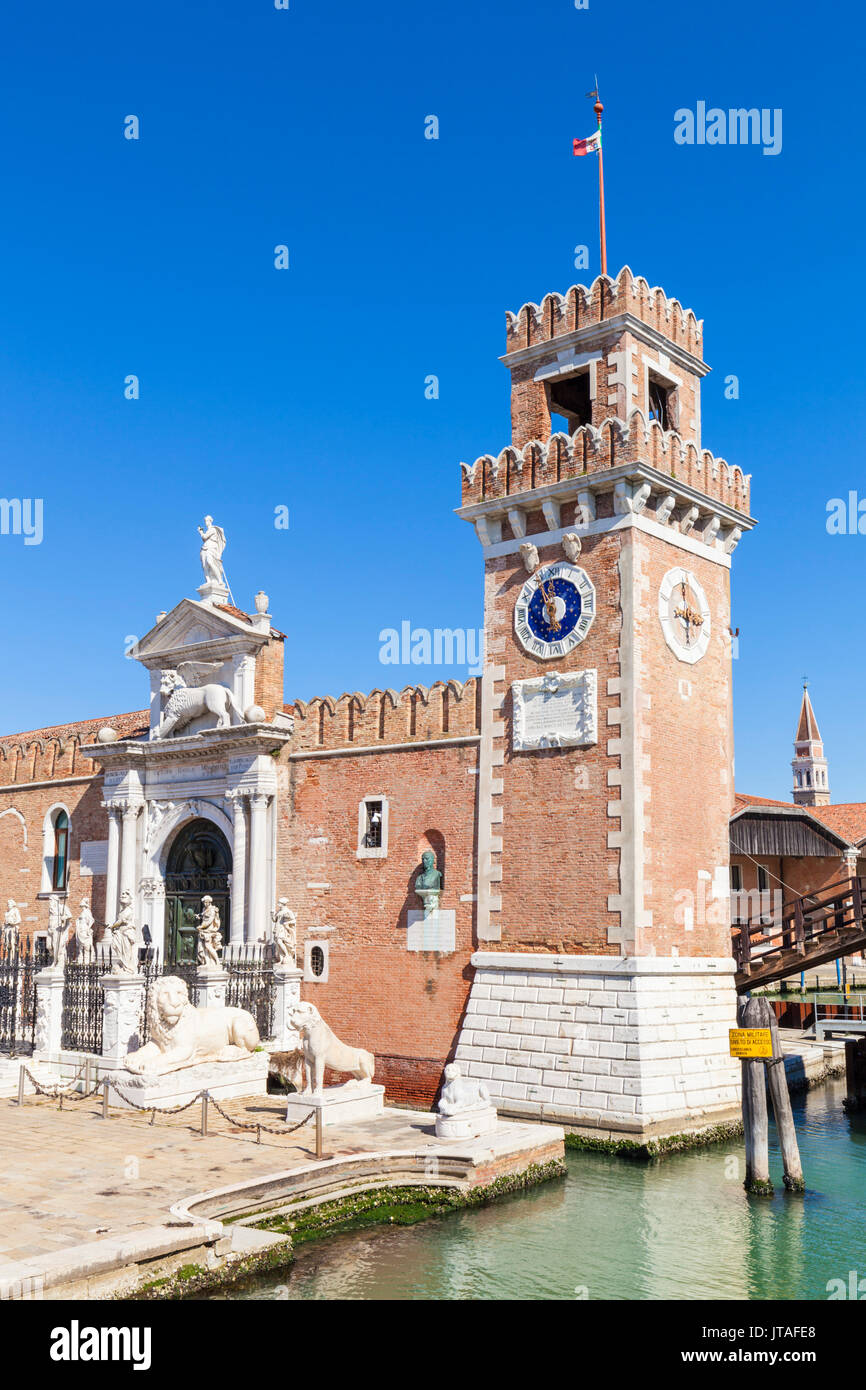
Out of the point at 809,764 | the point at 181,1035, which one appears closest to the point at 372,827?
the point at 181,1035

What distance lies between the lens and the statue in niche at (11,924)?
1176 inches

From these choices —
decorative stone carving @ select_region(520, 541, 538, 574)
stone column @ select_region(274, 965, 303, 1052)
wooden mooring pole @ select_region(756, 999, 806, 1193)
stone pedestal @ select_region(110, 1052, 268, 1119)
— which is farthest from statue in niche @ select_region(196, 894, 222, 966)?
wooden mooring pole @ select_region(756, 999, 806, 1193)

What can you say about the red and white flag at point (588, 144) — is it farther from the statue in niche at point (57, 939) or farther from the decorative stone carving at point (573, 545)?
the statue in niche at point (57, 939)

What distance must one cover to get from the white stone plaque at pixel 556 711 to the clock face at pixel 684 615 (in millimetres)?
1847

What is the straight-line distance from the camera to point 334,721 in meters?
25.3

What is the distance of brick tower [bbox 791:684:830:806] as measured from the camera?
92.1m

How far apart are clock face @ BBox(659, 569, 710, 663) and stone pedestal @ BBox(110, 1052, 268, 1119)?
10.6 m

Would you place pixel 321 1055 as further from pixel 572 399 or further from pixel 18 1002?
pixel 572 399

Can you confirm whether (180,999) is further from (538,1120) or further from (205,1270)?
(205,1270)

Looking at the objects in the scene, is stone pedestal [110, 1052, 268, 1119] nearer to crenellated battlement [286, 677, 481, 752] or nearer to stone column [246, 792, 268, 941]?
stone column [246, 792, 268, 941]

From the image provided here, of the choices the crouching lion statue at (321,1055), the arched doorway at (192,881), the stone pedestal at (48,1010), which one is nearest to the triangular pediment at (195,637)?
the arched doorway at (192,881)

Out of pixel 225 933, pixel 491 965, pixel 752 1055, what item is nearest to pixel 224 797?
pixel 225 933

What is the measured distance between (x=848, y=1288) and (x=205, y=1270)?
22.1 ft
